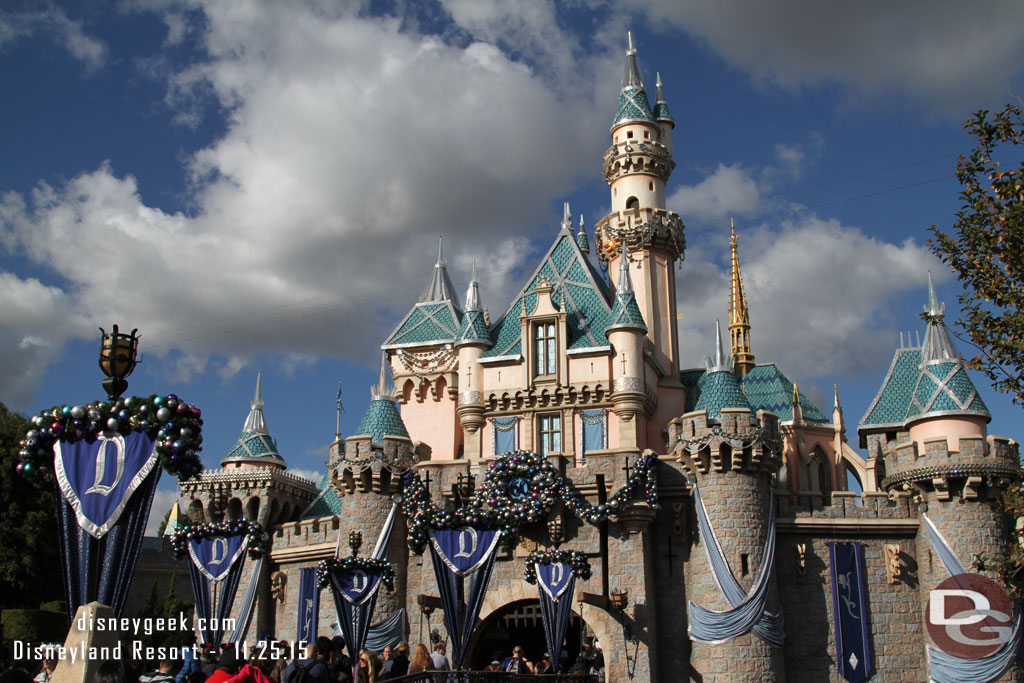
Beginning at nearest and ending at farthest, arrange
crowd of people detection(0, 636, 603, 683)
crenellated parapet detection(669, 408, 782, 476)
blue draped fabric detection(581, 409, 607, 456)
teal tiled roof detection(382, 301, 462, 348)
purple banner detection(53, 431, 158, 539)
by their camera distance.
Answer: crowd of people detection(0, 636, 603, 683), purple banner detection(53, 431, 158, 539), crenellated parapet detection(669, 408, 782, 476), blue draped fabric detection(581, 409, 607, 456), teal tiled roof detection(382, 301, 462, 348)

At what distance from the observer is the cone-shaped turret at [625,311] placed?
3269 centimetres

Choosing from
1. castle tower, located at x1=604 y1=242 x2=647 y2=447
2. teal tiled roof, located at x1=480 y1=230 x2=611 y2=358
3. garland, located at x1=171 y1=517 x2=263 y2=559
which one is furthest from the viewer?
teal tiled roof, located at x1=480 y1=230 x2=611 y2=358

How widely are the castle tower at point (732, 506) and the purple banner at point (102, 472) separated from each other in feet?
45.3

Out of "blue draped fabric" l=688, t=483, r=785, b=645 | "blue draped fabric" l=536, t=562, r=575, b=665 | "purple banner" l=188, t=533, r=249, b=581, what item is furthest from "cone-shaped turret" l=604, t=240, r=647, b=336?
"purple banner" l=188, t=533, r=249, b=581

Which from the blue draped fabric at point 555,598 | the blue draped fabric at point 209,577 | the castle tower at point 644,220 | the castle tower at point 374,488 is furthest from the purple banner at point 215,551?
the castle tower at point 644,220

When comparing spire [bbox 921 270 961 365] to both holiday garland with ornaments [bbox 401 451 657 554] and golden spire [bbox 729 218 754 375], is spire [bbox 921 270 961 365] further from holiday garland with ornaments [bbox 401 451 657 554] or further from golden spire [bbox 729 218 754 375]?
golden spire [bbox 729 218 754 375]

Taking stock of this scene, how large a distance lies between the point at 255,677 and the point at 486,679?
1028cm

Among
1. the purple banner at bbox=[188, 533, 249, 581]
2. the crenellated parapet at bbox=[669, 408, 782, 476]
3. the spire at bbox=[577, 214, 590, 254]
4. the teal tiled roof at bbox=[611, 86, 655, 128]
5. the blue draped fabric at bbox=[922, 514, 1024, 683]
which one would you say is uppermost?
the teal tiled roof at bbox=[611, 86, 655, 128]

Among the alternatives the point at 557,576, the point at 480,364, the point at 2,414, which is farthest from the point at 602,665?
the point at 2,414

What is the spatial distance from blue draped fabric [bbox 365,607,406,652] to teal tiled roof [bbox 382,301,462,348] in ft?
40.1

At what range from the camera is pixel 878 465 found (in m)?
33.8

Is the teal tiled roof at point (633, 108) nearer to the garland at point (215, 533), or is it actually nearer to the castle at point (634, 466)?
the castle at point (634, 466)

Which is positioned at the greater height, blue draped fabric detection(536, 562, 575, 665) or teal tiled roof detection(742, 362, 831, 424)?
teal tiled roof detection(742, 362, 831, 424)

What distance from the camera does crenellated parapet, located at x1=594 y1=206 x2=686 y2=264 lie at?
3753cm
